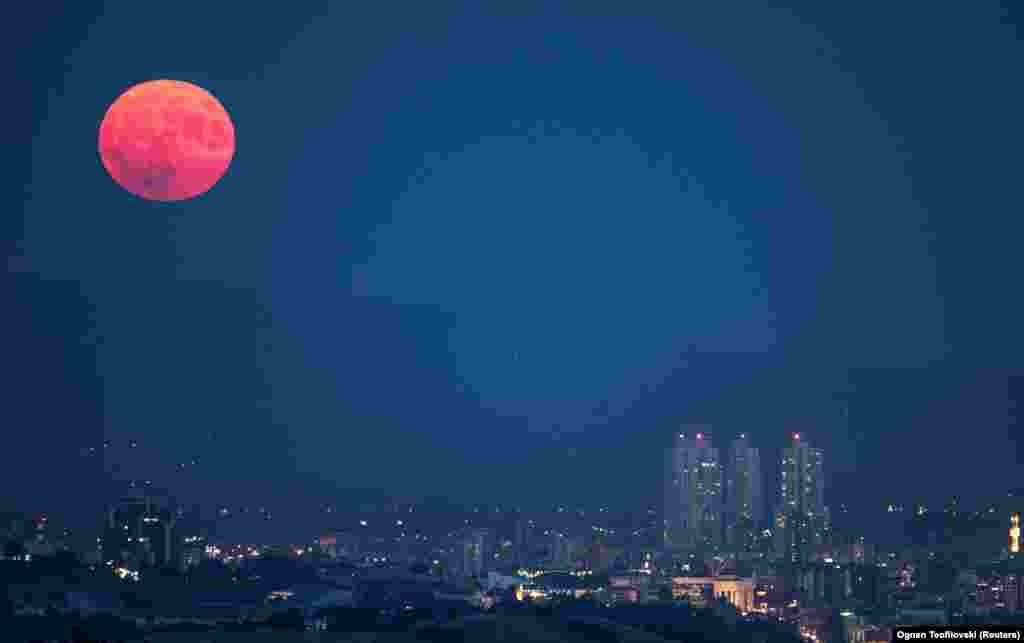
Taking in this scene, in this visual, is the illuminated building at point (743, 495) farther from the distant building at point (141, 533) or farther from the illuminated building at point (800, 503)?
the distant building at point (141, 533)

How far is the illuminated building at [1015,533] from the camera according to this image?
2042 inches

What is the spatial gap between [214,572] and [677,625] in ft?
34.6

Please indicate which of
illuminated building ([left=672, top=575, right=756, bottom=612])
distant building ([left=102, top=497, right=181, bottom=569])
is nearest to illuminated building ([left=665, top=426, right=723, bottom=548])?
illuminated building ([left=672, top=575, right=756, bottom=612])

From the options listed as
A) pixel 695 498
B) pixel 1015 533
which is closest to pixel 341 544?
pixel 695 498

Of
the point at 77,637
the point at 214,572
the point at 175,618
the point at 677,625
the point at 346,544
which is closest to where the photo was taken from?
the point at 77,637

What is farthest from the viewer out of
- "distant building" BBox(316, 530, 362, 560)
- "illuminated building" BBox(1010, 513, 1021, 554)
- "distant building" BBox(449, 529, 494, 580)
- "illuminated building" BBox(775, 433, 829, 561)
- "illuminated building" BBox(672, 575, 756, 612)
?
"illuminated building" BBox(775, 433, 829, 561)

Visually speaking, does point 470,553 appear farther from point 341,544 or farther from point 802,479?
point 802,479

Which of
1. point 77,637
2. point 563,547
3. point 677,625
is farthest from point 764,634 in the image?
point 563,547

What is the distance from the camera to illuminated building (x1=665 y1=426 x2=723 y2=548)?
6150 cm

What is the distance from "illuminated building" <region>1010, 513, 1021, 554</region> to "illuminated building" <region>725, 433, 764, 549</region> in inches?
333

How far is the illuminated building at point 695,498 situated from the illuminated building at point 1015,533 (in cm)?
1004

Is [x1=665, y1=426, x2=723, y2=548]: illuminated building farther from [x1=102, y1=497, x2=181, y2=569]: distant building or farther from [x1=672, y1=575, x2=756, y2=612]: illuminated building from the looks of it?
[x1=102, y1=497, x2=181, y2=569]: distant building

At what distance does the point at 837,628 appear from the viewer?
1435 inches

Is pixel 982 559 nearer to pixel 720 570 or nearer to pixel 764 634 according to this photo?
pixel 720 570
